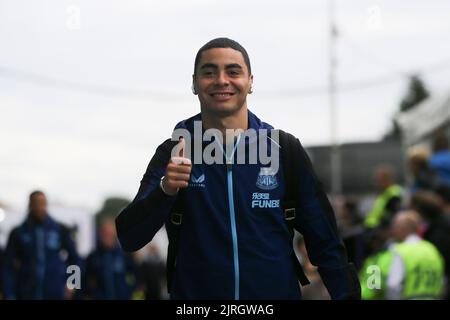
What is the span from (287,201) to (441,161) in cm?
684

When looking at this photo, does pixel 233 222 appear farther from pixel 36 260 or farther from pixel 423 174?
pixel 36 260

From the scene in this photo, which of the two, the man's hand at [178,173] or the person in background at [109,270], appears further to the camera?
the person in background at [109,270]

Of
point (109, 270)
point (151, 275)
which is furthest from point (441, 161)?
point (151, 275)

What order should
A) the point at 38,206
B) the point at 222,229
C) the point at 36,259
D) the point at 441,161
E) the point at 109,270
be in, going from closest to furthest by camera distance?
the point at 222,229
the point at 38,206
the point at 441,161
the point at 36,259
the point at 109,270

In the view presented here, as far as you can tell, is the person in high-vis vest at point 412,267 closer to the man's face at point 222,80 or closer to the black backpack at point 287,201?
the black backpack at point 287,201

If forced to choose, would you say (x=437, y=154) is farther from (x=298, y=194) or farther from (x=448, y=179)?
(x=298, y=194)

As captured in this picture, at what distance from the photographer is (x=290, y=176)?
11.7ft

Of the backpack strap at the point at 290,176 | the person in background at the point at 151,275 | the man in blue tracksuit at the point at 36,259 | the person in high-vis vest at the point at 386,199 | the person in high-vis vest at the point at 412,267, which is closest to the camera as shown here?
the backpack strap at the point at 290,176

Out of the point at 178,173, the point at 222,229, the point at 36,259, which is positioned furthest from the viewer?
the point at 36,259

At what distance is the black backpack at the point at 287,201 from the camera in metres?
3.50

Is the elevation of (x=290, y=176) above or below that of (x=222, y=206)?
above

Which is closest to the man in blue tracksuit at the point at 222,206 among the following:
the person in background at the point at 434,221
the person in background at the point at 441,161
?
the person in background at the point at 434,221

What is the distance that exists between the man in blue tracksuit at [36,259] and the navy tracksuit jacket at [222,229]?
277 inches

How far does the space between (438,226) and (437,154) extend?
1.38 metres
